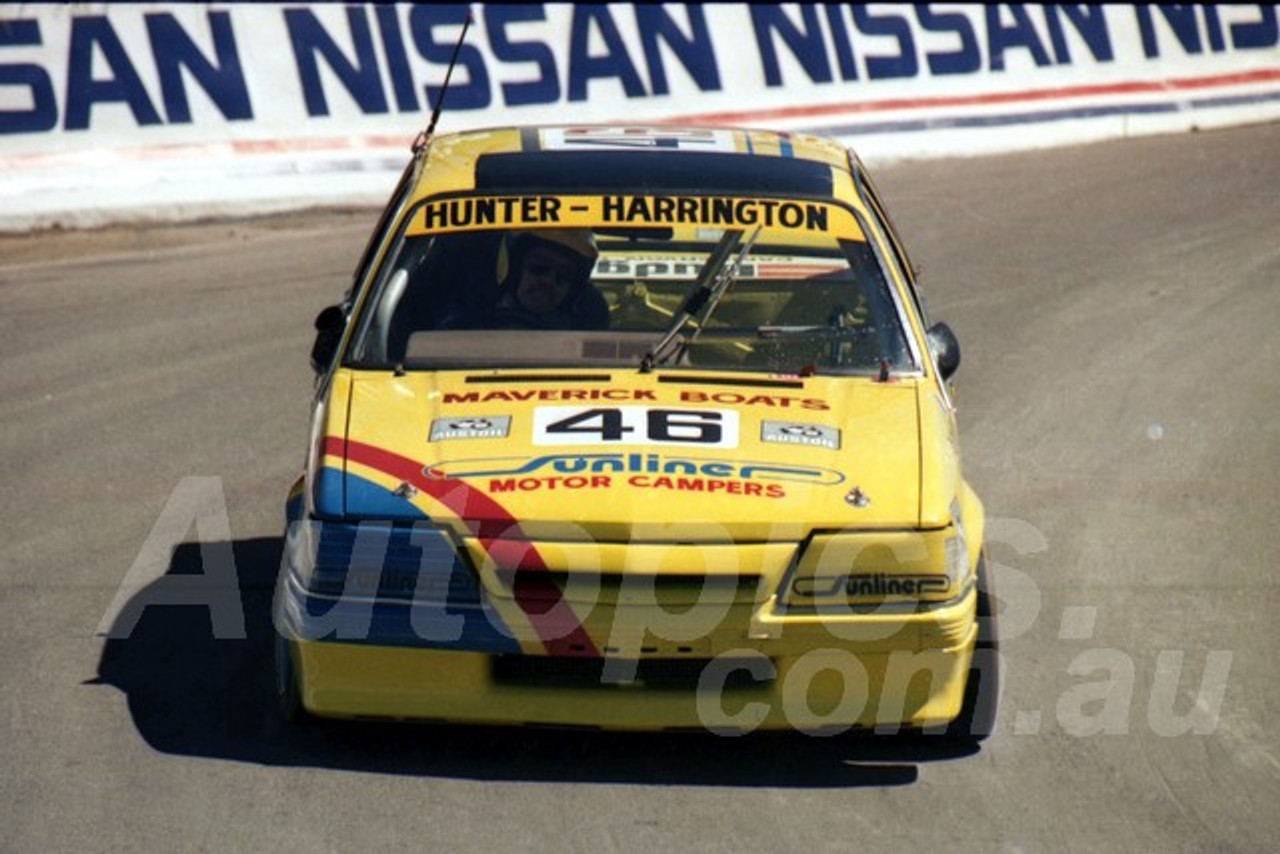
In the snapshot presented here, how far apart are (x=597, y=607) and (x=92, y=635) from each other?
2076 millimetres

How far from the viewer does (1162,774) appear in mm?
5762

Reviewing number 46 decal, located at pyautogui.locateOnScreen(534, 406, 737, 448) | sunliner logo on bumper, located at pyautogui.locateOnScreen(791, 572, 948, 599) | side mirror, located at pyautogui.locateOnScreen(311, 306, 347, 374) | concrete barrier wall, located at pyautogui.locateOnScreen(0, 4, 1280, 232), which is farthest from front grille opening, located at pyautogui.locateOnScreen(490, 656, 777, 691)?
concrete barrier wall, located at pyautogui.locateOnScreen(0, 4, 1280, 232)

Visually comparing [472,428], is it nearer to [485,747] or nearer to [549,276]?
[485,747]

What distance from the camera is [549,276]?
6898 mm

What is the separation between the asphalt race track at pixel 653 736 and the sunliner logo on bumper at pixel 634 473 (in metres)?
0.74

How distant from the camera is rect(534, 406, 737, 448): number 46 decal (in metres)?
5.86

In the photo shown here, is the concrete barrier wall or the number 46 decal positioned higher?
the number 46 decal

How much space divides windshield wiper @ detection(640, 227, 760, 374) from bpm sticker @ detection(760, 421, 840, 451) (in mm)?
561

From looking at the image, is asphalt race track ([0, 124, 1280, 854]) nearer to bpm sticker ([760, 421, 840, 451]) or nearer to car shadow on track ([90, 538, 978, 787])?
car shadow on track ([90, 538, 978, 787])

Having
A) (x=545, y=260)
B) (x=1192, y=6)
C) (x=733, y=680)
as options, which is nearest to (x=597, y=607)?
(x=733, y=680)

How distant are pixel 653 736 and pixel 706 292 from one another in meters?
1.50

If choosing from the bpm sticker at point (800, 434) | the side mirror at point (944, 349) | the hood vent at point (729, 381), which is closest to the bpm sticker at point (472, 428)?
the hood vent at point (729, 381)

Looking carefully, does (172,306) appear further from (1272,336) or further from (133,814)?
(133,814)

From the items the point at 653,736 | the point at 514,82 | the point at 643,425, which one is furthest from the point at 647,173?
the point at 514,82
